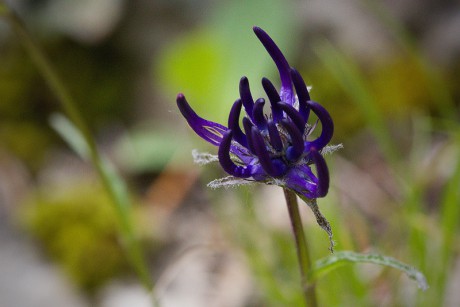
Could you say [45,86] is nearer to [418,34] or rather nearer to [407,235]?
[418,34]

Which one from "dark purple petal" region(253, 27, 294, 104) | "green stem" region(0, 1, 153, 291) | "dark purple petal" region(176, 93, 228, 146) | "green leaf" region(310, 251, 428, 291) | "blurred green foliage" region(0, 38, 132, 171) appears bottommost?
"green leaf" region(310, 251, 428, 291)

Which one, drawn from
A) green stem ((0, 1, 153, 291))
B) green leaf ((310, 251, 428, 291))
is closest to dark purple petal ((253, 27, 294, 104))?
green leaf ((310, 251, 428, 291))

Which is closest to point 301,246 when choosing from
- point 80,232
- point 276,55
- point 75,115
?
point 276,55

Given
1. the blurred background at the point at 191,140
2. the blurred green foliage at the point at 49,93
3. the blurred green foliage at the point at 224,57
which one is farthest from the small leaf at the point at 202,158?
the blurred green foliage at the point at 49,93

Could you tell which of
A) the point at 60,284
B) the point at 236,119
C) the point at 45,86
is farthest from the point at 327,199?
the point at 45,86

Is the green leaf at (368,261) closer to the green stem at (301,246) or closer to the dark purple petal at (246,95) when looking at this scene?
the green stem at (301,246)

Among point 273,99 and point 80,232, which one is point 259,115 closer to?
point 273,99

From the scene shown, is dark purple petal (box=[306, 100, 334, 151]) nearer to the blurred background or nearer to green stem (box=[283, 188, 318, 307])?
green stem (box=[283, 188, 318, 307])
